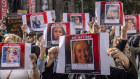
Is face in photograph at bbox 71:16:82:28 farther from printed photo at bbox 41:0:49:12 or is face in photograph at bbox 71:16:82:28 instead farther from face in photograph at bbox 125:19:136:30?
printed photo at bbox 41:0:49:12

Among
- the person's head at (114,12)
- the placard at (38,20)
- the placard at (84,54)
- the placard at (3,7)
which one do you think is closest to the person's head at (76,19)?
the placard at (38,20)

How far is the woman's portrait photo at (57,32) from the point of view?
4.84 metres

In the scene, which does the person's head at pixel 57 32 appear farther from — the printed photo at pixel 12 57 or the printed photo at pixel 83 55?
the printed photo at pixel 83 55

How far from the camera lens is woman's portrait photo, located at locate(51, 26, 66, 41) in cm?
484

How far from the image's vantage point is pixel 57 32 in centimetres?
496

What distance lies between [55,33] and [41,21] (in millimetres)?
2061

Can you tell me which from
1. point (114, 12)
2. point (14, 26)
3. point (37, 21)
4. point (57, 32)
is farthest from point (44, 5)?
point (57, 32)

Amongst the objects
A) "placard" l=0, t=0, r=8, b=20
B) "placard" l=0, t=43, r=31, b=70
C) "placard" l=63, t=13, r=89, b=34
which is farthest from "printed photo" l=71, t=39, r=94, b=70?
"placard" l=0, t=0, r=8, b=20

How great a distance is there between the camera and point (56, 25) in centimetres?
493

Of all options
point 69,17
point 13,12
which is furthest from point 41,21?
point 13,12

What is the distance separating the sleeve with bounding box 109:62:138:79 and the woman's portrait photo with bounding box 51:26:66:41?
1449mm

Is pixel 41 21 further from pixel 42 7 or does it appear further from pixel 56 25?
pixel 42 7

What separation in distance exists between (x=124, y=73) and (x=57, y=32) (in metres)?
1.76

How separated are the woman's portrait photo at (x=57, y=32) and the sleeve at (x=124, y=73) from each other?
145cm
